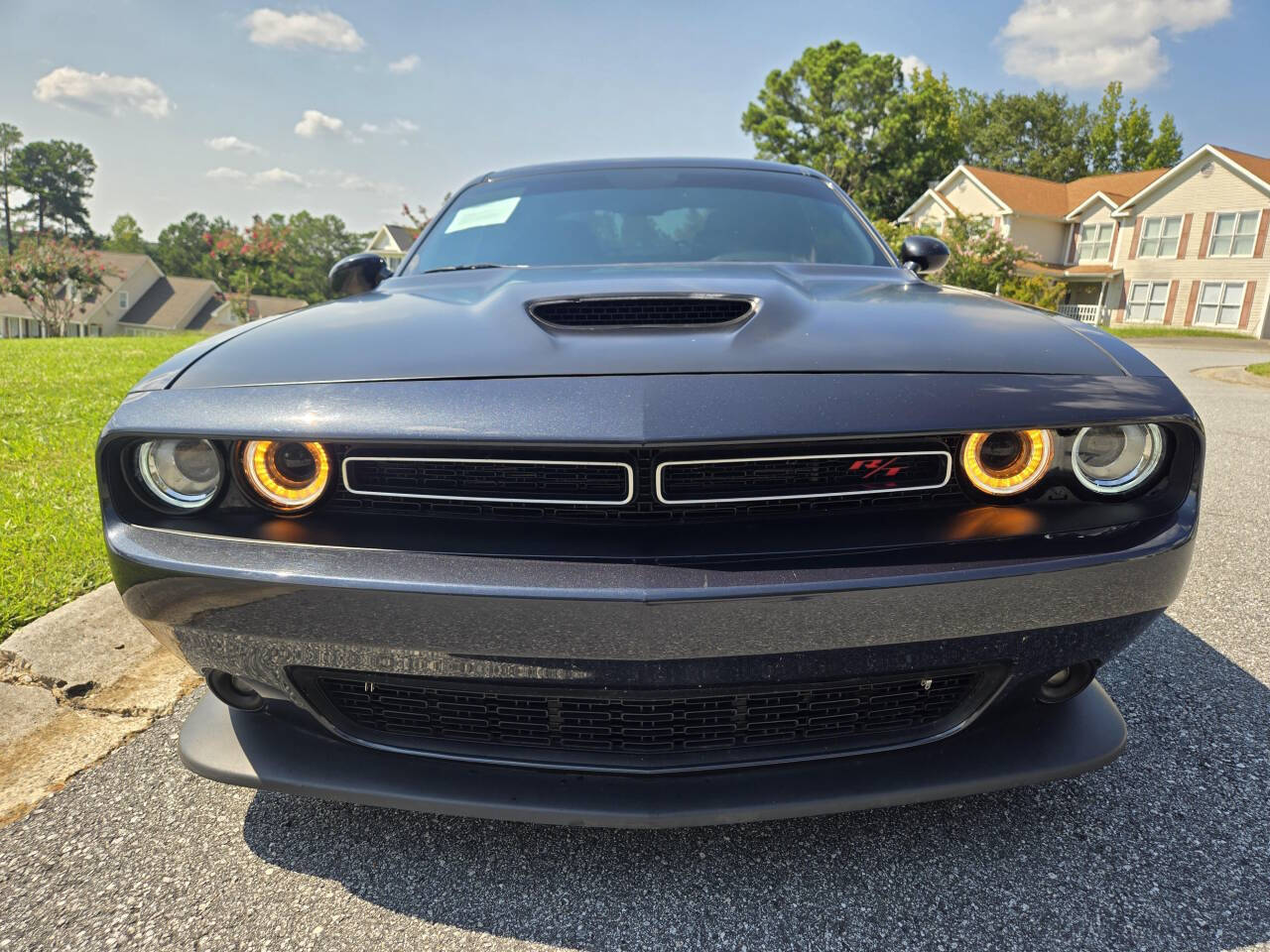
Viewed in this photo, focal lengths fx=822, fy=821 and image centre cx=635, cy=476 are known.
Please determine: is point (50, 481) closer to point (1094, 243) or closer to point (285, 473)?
point (285, 473)

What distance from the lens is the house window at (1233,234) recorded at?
2938 cm

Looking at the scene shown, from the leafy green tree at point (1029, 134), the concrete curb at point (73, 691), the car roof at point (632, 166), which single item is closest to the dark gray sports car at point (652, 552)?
the concrete curb at point (73, 691)

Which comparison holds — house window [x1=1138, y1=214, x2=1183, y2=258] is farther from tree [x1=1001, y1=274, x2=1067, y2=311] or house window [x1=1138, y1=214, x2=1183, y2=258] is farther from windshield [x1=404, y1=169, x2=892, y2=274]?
windshield [x1=404, y1=169, x2=892, y2=274]

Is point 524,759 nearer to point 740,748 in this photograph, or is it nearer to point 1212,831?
point 740,748

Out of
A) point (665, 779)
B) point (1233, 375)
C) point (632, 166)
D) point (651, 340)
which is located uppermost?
point (632, 166)

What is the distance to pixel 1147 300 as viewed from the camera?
32.7 metres

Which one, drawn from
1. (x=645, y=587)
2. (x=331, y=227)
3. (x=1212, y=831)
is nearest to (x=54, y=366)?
(x=645, y=587)

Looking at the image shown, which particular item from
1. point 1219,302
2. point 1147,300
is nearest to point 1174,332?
point 1219,302

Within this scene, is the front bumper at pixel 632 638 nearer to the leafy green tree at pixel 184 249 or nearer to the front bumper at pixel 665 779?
the front bumper at pixel 665 779

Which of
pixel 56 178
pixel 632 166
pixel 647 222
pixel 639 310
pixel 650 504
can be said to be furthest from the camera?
pixel 56 178

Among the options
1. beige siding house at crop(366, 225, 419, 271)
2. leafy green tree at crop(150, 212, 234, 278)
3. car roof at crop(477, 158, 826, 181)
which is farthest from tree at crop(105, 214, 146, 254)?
car roof at crop(477, 158, 826, 181)

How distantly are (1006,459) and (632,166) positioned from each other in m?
1.93

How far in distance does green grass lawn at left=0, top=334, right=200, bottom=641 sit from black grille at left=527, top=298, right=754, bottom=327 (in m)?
2.04

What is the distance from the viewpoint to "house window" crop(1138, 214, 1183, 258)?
104ft
